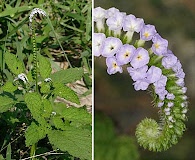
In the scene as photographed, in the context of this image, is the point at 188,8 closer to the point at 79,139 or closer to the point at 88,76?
the point at 79,139

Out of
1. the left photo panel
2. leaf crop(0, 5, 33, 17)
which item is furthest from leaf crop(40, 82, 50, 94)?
leaf crop(0, 5, 33, 17)

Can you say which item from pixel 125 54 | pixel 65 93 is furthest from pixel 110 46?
pixel 65 93

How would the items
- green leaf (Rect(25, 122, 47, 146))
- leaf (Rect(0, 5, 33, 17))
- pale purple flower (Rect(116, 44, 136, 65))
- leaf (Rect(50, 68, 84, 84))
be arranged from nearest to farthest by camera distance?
pale purple flower (Rect(116, 44, 136, 65))
green leaf (Rect(25, 122, 47, 146))
leaf (Rect(50, 68, 84, 84))
leaf (Rect(0, 5, 33, 17))

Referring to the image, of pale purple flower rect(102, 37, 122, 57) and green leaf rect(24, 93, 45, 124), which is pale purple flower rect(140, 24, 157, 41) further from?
green leaf rect(24, 93, 45, 124)

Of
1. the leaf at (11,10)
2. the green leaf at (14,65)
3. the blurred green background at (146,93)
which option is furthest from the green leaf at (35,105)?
the leaf at (11,10)

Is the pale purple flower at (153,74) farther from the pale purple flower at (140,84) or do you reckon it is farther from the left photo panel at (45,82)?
the left photo panel at (45,82)
